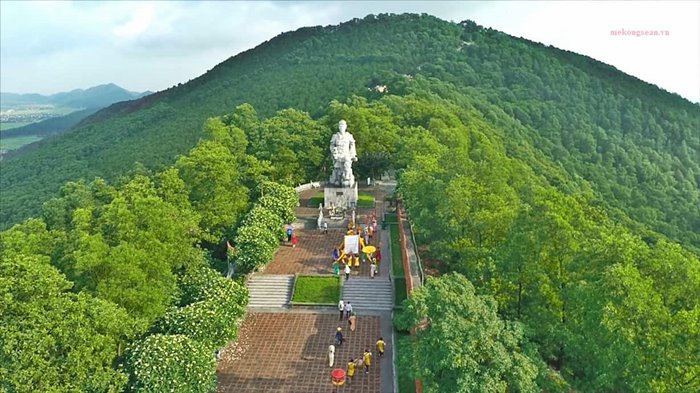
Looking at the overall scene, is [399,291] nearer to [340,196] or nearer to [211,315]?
[211,315]

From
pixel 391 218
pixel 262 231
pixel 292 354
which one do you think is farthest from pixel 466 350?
pixel 391 218

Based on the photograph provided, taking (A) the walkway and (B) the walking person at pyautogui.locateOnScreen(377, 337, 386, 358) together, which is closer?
(A) the walkway

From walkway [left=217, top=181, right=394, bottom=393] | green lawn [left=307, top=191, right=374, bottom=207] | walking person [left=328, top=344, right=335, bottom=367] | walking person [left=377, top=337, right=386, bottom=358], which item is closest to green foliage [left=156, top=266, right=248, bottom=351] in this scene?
walkway [left=217, top=181, right=394, bottom=393]

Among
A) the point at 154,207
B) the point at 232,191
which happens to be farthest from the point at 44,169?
the point at 154,207

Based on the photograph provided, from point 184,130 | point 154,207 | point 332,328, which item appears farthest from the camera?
point 184,130

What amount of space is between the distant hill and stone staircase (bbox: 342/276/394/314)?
27.9 metres

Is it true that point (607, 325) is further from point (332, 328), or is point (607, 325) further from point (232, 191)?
point (232, 191)

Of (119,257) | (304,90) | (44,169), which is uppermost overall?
(304,90)

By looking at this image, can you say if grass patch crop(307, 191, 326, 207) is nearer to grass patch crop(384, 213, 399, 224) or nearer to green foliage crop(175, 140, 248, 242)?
grass patch crop(384, 213, 399, 224)

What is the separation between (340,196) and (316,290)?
50.8 feet

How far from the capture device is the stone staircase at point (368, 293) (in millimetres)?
30109

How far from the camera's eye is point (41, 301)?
1956 cm

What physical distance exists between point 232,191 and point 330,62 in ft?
291

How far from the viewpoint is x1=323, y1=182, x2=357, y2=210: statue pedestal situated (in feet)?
150
